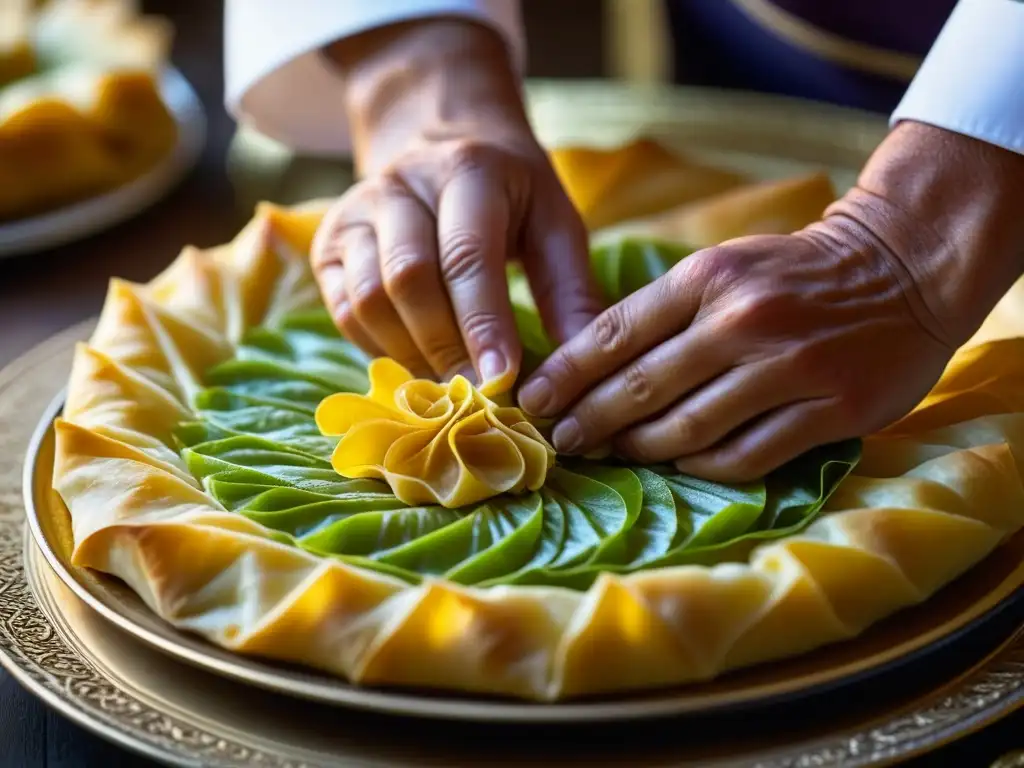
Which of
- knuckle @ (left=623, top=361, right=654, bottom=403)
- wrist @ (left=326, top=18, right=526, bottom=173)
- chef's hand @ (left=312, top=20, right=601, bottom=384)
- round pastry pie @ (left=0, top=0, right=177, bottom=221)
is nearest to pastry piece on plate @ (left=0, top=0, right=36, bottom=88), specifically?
round pastry pie @ (left=0, top=0, right=177, bottom=221)

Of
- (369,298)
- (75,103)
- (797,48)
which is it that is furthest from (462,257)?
(797,48)

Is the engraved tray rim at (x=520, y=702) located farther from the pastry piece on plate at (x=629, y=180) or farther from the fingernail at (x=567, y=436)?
the pastry piece on plate at (x=629, y=180)

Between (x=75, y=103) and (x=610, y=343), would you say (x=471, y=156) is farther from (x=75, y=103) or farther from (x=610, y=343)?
(x=75, y=103)

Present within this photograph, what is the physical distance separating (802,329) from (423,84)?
922mm

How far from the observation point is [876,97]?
9.19 ft

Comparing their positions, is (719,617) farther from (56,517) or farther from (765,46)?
(765,46)

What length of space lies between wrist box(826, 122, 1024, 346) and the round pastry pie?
5.42ft

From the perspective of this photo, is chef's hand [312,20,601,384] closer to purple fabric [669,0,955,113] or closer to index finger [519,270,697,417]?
index finger [519,270,697,417]

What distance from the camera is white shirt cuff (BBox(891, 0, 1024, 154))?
157 cm

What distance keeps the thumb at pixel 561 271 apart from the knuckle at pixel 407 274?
0.62 feet

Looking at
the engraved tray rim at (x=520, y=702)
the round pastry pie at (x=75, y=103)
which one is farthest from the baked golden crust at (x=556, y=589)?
the round pastry pie at (x=75, y=103)

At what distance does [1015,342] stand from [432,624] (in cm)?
95

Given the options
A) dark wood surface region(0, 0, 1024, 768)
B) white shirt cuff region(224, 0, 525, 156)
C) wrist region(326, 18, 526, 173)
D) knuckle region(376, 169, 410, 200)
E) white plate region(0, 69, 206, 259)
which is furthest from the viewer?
white plate region(0, 69, 206, 259)

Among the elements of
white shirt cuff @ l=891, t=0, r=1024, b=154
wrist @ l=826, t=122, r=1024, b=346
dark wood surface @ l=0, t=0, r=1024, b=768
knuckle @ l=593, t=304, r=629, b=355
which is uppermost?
white shirt cuff @ l=891, t=0, r=1024, b=154
